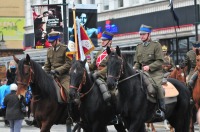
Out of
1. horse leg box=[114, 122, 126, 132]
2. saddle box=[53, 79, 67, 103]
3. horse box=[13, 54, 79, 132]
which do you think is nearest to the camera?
horse box=[13, 54, 79, 132]

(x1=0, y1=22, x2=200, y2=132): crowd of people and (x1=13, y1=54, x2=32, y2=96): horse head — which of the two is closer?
(x1=13, y1=54, x2=32, y2=96): horse head

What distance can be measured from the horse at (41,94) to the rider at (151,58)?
213 centimetres

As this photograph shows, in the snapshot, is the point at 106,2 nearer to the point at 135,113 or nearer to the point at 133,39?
the point at 133,39

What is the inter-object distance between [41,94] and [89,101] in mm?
1241

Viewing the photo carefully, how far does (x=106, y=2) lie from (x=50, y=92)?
2879 centimetres

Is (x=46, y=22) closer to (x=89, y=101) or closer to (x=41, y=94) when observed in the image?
(x=41, y=94)

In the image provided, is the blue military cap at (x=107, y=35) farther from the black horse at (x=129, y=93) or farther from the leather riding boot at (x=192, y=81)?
the leather riding boot at (x=192, y=81)

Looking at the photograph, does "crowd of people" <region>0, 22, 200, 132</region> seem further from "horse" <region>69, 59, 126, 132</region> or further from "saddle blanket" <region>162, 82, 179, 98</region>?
"saddle blanket" <region>162, 82, 179, 98</region>

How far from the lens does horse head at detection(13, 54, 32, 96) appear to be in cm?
1401

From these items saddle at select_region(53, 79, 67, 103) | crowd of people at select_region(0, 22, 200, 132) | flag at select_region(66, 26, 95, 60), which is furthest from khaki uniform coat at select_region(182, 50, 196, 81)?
saddle at select_region(53, 79, 67, 103)

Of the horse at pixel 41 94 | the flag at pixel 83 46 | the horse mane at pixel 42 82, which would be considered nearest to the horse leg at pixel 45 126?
the horse at pixel 41 94

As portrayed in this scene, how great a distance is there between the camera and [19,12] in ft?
228

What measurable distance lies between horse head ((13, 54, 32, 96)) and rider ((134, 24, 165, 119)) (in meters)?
2.49

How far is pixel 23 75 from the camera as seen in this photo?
14.2m
